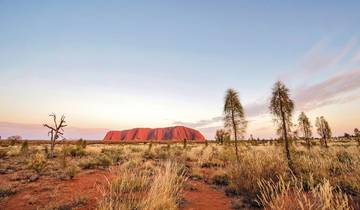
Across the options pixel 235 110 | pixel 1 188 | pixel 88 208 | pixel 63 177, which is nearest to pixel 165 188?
pixel 88 208

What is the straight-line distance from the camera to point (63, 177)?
9.20 metres

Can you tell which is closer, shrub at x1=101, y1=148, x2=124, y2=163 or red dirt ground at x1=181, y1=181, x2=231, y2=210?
red dirt ground at x1=181, y1=181, x2=231, y2=210

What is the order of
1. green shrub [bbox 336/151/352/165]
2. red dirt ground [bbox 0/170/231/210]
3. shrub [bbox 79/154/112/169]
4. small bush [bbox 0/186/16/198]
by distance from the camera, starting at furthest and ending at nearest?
1. shrub [bbox 79/154/112/169]
2. green shrub [bbox 336/151/352/165]
3. small bush [bbox 0/186/16/198]
4. red dirt ground [bbox 0/170/231/210]

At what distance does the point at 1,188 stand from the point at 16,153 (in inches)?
607

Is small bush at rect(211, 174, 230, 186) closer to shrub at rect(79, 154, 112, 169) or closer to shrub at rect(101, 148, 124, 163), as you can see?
shrub at rect(79, 154, 112, 169)

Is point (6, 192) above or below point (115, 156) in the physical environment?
below

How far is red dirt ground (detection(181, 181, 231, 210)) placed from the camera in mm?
5790

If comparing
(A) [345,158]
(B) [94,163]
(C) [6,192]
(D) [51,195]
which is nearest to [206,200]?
(D) [51,195]

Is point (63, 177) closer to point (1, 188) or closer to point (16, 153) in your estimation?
point (1, 188)

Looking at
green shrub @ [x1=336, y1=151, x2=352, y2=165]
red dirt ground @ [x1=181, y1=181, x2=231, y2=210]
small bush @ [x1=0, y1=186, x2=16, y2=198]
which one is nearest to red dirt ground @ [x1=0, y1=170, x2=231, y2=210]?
red dirt ground @ [x1=181, y1=181, x2=231, y2=210]

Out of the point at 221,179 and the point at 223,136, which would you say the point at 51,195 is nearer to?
the point at 221,179

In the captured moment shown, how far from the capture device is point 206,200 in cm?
649

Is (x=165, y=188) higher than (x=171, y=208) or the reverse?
higher

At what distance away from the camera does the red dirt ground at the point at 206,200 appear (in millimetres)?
5790
